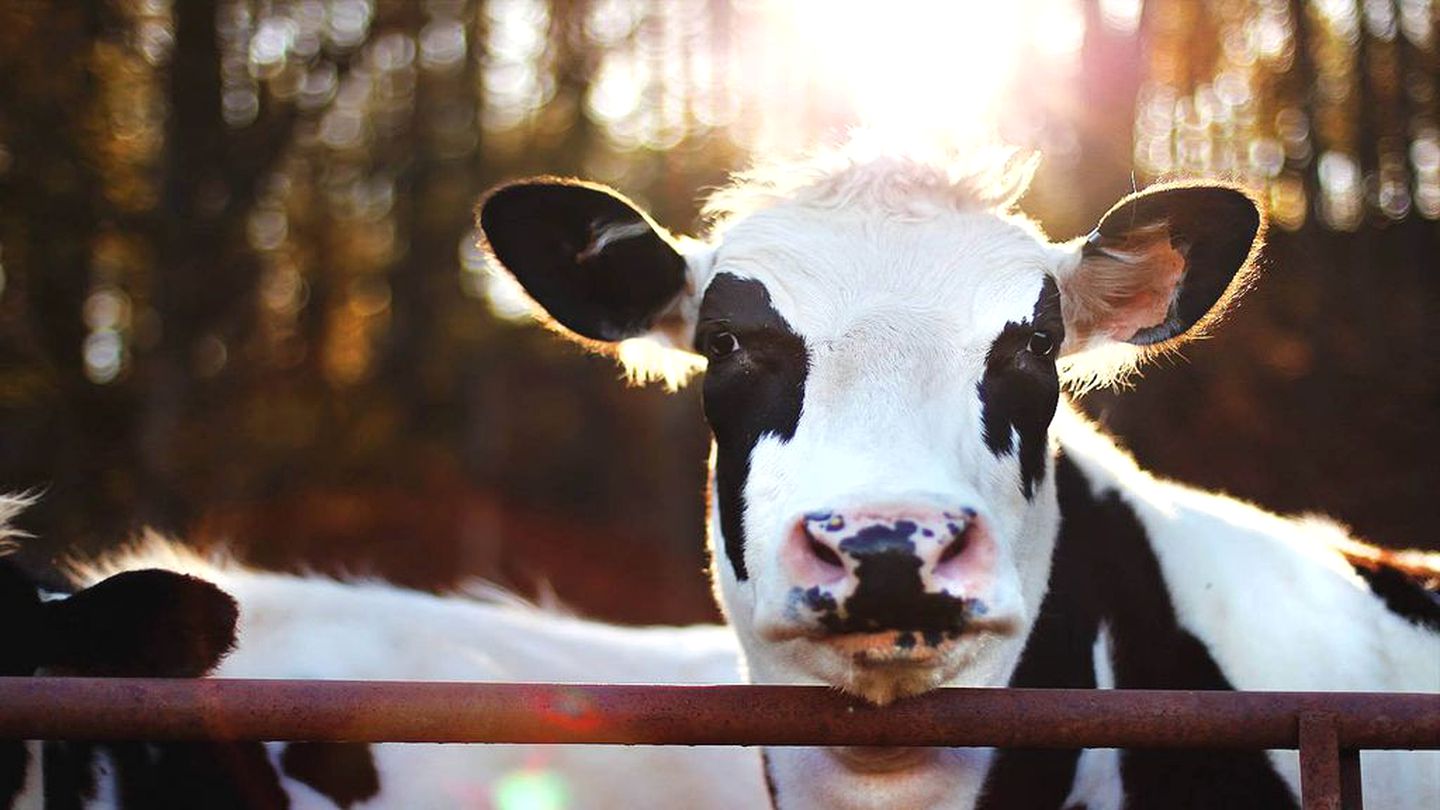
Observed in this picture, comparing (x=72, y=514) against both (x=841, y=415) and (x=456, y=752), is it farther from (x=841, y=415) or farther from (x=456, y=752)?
(x=841, y=415)

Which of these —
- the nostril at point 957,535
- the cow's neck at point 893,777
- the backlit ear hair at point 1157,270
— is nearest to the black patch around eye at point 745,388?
the cow's neck at point 893,777

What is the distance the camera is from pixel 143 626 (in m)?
2.77

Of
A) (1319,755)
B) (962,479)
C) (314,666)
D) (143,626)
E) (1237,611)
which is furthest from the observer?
(314,666)

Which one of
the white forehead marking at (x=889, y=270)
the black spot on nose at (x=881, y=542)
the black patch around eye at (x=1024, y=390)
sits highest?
the white forehead marking at (x=889, y=270)

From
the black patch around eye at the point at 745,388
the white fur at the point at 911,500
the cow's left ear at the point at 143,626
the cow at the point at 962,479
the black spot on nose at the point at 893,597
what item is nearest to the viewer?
the black spot on nose at the point at 893,597

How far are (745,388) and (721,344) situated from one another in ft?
0.50

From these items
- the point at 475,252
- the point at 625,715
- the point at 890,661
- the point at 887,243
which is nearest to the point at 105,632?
the point at 625,715

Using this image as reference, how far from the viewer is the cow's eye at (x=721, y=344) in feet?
10.9

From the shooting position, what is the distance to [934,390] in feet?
10.0

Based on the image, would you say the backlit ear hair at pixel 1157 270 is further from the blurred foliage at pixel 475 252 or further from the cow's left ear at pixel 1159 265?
the blurred foliage at pixel 475 252

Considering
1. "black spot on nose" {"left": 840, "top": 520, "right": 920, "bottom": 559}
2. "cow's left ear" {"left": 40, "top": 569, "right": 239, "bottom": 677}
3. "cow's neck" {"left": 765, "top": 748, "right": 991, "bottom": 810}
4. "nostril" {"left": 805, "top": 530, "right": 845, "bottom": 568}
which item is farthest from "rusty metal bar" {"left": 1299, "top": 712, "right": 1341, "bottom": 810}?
"cow's left ear" {"left": 40, "top": 569, "right": 239, "bottom": 677}

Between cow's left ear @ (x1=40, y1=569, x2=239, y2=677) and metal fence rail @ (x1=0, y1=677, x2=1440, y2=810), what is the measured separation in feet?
1.55

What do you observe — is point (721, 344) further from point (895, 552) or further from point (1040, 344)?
point (895, 552)

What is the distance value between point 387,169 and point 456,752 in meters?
18.8
